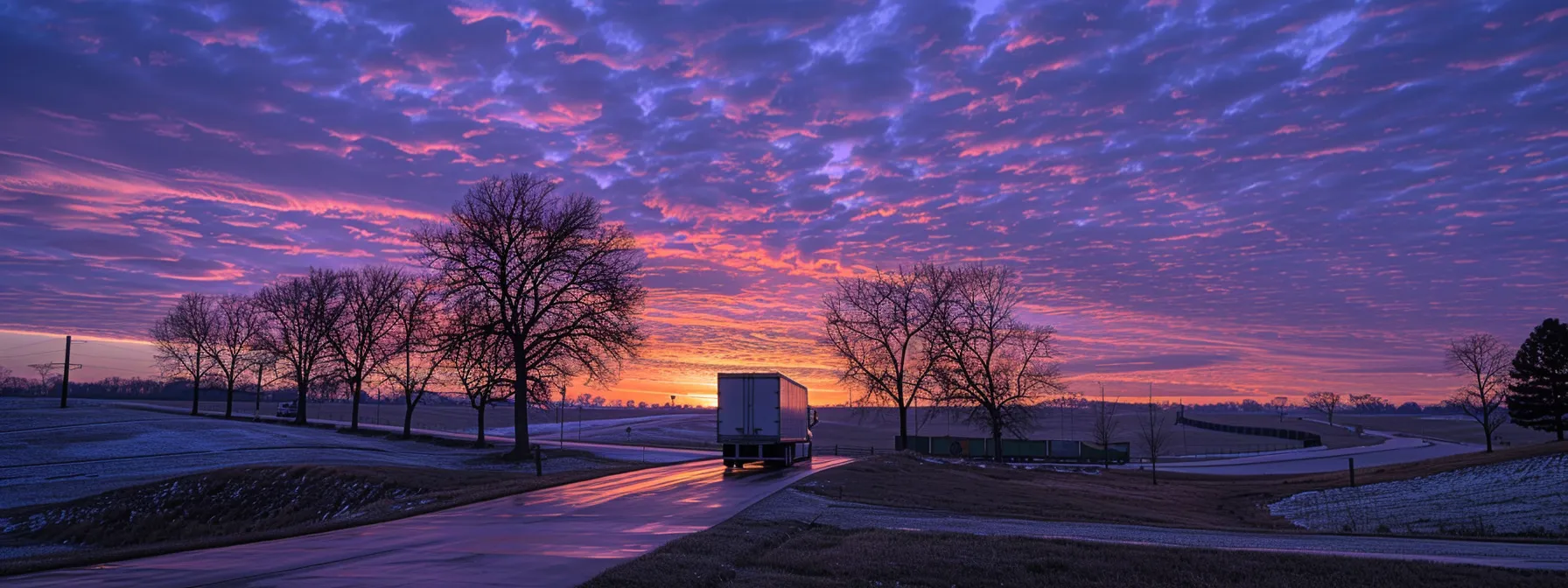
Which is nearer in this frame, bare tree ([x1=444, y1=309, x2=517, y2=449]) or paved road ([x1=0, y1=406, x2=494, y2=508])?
paved road ([x1=0, y1=406, x2=494, y2=508])

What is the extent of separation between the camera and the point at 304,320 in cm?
7156

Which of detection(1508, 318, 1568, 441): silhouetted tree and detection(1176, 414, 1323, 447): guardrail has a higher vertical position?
detection(1508, 318, 1568, 441): silhouetted tree

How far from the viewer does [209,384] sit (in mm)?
83875

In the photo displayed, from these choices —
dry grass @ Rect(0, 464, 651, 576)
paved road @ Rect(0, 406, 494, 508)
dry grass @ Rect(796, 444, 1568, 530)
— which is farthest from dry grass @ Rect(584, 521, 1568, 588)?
paved road @ Rect(0, 406, 494, 508)

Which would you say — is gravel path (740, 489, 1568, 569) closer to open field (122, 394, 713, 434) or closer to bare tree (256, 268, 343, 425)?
bare tree (256, 268, 343, 425)

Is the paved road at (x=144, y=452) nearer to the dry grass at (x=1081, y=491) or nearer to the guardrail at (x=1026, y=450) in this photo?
the dry grass at (x=1081, y=491)

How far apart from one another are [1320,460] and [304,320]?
92030 millimetres

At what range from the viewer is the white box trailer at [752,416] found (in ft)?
118

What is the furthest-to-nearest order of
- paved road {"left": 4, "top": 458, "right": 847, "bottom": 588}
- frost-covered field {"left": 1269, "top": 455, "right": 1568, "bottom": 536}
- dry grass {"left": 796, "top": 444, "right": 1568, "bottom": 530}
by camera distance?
frost-covered field {"left": 1269, "top": 455, "right": 1568, "bottom": 536} → dry grass {"left": 796, "top": 444, "right": 1568, "bottom": 530} → paved road {"left": 4, "top": 458, "right": 847, "bottom": 588}

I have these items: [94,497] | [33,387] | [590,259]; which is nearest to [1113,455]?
[590,259]

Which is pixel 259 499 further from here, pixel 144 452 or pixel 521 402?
pixel 144 452

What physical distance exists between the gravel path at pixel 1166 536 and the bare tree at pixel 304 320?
58.7 m

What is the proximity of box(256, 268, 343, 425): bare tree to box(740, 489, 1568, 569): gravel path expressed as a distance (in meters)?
58.7

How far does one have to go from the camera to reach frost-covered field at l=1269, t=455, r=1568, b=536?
26.6m
